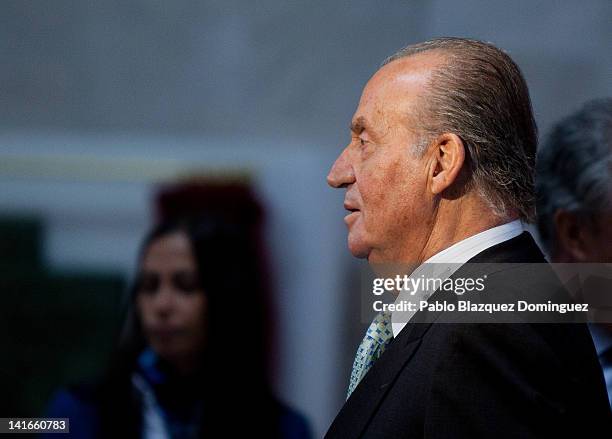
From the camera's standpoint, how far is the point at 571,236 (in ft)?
7.42

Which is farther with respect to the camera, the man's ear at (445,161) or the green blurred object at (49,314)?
the green blurred object at (49,314)

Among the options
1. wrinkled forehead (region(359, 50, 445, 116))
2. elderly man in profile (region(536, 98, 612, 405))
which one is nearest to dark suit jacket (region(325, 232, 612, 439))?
wrinkled forehead (region(359, 50, 445, 116))

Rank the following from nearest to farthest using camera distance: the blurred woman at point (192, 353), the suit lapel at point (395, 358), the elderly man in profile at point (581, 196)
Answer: the suit lapel at point (395, 358), the elderly man in profile at point (581, 196), the blurred woman at point (192, 353)

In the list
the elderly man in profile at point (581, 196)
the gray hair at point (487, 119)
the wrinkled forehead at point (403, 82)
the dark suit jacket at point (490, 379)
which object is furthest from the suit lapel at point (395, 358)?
the elderly man in profile at point (581, 196)

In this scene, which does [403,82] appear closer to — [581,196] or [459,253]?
[459,253]

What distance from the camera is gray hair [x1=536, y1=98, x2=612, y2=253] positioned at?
7.29 ft

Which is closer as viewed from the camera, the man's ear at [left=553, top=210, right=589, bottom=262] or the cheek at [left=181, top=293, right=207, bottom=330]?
the man's ear at [left=553, top=210, right=589, bottom=262]

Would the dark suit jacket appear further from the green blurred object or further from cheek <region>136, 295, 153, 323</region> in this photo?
the green blurred object

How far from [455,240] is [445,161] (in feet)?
0.45

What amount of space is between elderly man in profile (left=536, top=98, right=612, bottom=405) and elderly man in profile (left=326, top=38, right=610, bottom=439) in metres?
0.58

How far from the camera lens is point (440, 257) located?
5.21 feet

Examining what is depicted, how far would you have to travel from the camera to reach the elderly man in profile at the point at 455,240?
1342 mm

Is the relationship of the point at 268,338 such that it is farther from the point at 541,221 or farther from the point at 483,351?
the point at 483,351

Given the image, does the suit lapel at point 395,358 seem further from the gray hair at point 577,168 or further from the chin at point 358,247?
the gray hair at point 577,168
